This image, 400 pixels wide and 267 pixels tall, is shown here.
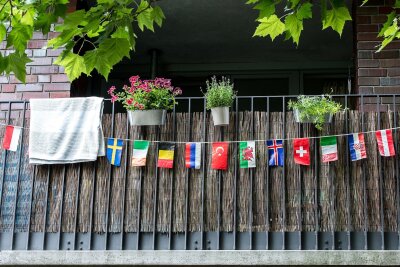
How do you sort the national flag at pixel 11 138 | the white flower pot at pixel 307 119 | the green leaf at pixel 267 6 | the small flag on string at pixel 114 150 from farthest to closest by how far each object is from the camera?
the national flag at pixel 11 138 < the small flag on string at pixel 114 150 < the white flower pot at pixel 307 119 < the green leaf at pixel 267 6

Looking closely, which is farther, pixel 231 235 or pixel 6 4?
pixel 231 235

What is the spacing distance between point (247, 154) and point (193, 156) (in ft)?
1.84

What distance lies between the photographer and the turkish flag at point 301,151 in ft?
20.6

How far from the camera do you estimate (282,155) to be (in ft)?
20.7

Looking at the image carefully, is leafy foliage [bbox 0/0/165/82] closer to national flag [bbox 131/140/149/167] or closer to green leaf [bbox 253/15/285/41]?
green leaf [bbox 253/15/285/41]

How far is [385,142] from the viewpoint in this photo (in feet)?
20.5

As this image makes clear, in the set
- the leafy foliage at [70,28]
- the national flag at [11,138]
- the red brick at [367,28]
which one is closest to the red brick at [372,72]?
the red brick at [367,28]

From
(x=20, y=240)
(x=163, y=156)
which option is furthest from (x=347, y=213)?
(x=20, y=240)

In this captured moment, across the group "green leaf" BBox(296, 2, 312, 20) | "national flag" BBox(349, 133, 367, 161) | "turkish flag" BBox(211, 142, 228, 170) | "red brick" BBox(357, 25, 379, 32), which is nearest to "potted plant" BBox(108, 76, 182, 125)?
"turkish flag" BBox(211, 142, 228, 170)

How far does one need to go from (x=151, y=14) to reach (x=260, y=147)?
1.97 m

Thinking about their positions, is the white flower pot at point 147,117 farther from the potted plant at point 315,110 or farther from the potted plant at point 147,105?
the potted plant at point 315,110

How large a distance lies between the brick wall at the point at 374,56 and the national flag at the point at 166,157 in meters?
2.44

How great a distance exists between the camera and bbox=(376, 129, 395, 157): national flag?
6.21m

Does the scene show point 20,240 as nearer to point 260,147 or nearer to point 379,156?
point 260,147
